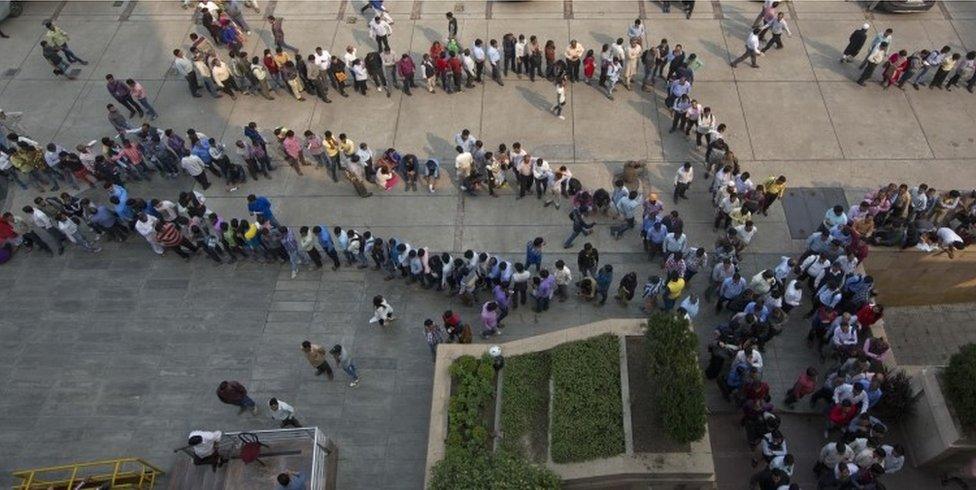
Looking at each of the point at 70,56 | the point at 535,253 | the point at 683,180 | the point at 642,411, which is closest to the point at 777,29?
the point at 683,180

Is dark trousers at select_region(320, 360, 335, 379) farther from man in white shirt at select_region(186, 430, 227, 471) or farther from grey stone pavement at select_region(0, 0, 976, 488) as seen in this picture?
man in white shirt at select_region(186, 430, 227, 471)

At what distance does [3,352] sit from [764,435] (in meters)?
14.2

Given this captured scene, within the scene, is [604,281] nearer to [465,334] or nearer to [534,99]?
[465,334]

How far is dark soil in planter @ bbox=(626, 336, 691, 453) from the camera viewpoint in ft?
31.8

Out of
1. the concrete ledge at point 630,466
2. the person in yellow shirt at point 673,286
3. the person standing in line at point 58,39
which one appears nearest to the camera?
the concrete ledge at point 630,466

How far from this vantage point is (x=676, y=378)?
31.1 feet

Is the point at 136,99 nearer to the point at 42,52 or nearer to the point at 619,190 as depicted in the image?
the point at 42,52

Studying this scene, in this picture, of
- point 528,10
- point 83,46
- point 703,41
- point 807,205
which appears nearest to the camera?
point 807,205

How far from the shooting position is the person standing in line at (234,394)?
1116 centimetres

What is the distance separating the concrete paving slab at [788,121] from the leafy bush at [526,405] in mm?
8361

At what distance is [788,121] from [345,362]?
39.5ft

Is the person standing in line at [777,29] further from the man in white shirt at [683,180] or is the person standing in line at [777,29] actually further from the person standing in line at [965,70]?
the man in white shirt at [683,180]

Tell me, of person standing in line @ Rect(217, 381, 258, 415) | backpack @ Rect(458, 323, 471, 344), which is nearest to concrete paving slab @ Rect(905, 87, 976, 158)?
backpack @ Rect(458, 323, 471, 344)

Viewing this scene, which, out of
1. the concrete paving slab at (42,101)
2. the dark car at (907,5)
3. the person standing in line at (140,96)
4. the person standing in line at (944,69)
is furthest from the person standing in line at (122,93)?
the dark car at (907,5)
